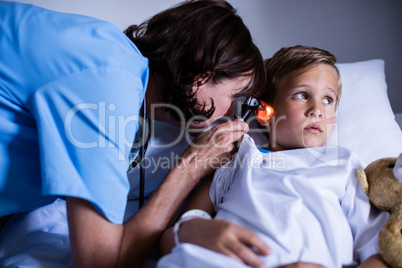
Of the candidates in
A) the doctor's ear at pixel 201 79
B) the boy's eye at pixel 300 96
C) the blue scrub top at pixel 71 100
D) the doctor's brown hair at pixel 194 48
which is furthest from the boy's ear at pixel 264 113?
the blue scrub top at pixel 71 100

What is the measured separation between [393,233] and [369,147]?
2.29 feet

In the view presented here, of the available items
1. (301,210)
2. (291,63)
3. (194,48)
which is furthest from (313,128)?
(194,48)

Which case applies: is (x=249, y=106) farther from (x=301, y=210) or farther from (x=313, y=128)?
(x=301, y=210)

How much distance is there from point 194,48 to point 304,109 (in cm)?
47

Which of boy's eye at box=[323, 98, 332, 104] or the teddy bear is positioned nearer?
the teddy bear

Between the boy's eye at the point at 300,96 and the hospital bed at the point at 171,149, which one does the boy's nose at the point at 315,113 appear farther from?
the hospital bed at the point at 171,149

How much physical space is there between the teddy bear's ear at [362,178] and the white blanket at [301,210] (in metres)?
0.02

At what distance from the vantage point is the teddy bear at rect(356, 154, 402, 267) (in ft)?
2.39

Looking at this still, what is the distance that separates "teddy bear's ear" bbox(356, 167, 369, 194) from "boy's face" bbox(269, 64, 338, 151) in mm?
242

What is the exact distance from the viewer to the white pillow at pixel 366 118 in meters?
1.36

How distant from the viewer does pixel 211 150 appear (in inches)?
44.0

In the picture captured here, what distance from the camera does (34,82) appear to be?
76 cm

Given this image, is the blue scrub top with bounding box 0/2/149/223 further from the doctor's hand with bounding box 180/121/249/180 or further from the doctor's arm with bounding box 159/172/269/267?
the doctor's hand with bounding box 180/121/249/180

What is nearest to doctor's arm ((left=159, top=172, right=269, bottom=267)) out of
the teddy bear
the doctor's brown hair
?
the teddy bear
